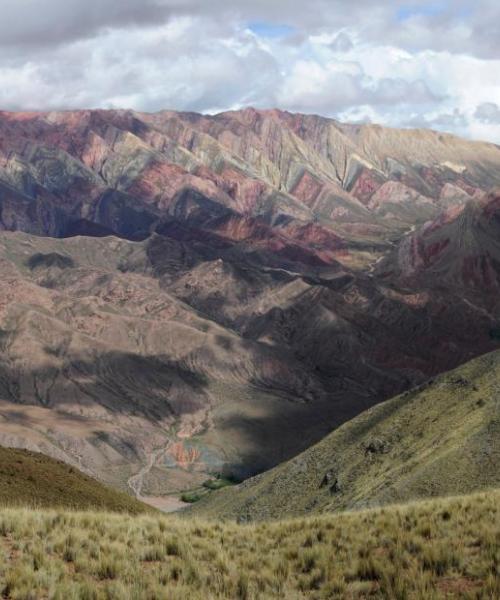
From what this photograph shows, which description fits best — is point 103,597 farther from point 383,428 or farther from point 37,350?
point 37,350

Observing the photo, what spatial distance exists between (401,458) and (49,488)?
105 ft

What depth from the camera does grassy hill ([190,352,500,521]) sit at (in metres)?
47.9

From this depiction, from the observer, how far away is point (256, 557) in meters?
18.4

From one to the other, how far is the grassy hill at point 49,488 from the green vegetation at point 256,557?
10959 mm

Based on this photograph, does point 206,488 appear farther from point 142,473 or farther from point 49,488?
point 49,488

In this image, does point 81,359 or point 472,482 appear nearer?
point 472,482

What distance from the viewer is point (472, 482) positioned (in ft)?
150

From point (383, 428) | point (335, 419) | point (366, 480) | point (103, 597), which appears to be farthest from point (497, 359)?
point (335, 419)

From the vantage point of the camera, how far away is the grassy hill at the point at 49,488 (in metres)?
31.1

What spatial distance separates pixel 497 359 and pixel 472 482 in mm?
24099

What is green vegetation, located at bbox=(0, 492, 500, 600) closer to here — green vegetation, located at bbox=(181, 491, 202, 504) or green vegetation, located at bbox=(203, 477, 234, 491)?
green vegetation, located at bbox=(181, 491, 202, 504)

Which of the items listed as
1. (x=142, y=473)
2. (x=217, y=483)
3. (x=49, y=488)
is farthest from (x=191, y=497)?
(x=49, y=488)

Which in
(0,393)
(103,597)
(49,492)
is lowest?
(103,597)

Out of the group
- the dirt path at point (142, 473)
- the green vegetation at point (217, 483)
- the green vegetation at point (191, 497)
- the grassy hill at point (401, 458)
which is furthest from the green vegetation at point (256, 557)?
the green vegetation at point (217, 483)
